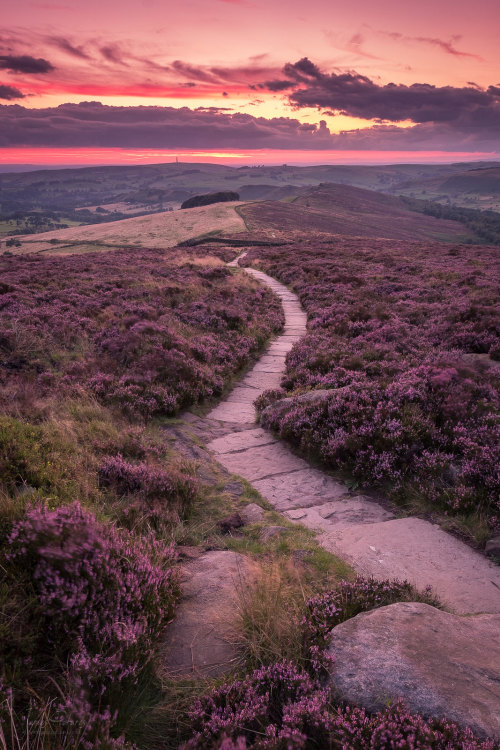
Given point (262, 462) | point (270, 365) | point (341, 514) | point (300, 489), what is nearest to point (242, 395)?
point (270, 365)

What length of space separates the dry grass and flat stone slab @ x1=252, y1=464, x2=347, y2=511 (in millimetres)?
74300

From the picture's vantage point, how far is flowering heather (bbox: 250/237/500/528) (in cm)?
665

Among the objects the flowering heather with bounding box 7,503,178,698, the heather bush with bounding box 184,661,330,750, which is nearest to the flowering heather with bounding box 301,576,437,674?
the heather bush with bounding box 184,661,330,750

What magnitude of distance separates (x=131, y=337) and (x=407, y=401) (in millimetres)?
8391

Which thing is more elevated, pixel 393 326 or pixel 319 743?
pixel 393 326

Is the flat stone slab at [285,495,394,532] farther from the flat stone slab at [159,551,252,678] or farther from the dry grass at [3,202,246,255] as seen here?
the dry grass at [3,202,246,255]

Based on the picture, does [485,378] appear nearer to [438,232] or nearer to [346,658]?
[346,658]

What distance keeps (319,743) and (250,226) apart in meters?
105

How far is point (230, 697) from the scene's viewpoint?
292 cm

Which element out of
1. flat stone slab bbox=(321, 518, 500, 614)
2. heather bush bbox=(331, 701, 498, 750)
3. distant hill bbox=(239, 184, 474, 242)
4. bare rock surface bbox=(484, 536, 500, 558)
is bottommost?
flat stone slab bbox=(321, 518, 500, 614)

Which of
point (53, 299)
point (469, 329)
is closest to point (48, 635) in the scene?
point (469, 329)

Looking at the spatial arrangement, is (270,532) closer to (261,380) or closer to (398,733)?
(398,733)

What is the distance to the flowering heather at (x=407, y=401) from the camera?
21.8ft

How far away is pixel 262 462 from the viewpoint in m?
8.05
